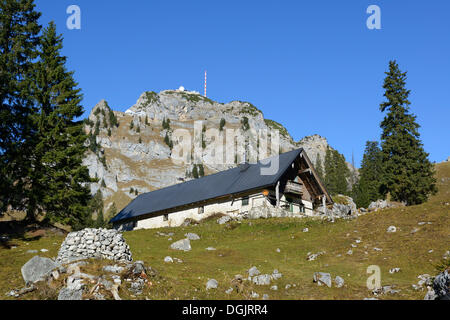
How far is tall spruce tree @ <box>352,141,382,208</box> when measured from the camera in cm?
7088

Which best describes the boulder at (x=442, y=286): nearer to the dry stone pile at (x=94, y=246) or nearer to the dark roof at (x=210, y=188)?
the dry stone pile at (x=94, y=246)

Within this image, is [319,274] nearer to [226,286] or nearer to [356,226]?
[226,286]

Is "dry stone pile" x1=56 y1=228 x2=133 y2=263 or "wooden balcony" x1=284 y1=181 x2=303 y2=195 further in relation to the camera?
"wooden balcony" x1=284 y1=181 x2=303 y2=195

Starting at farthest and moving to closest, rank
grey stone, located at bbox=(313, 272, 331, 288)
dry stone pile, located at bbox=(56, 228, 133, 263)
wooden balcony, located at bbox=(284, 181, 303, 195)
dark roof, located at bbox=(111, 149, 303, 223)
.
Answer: wooden balcony, located at bbox=(284, 181, 303, 195), dark roof, located at bbox=(111, 149, 303, 223), dry stone pile, located at bbox=(56, 228, 133, 263), grey stone, located at bbox=(313, 272, 331, 288)

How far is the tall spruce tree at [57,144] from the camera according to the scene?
32438 mm

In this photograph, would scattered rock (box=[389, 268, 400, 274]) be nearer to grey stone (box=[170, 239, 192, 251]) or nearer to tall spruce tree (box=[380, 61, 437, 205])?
grey stone (box=[170, 239, 192, 251])

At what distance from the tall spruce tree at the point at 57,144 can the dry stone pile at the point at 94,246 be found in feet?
42.5

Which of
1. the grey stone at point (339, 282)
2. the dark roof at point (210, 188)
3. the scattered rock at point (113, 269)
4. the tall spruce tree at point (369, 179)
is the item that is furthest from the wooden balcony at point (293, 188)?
the scattered rock at point (113, 269)

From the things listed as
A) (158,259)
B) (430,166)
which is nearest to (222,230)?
(158,259)

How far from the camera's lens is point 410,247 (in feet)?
70.7

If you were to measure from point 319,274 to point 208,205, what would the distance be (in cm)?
3075

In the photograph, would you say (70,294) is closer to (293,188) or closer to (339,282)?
(339,282)

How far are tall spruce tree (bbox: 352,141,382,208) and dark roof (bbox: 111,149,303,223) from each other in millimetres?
18776

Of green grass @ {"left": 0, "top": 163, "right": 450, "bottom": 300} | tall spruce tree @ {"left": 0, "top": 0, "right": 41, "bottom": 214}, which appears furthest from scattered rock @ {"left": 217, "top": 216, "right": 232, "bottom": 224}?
tall spruce tree @ {"left": 0, "top": 0, "right": 41, "bottom": 214}
